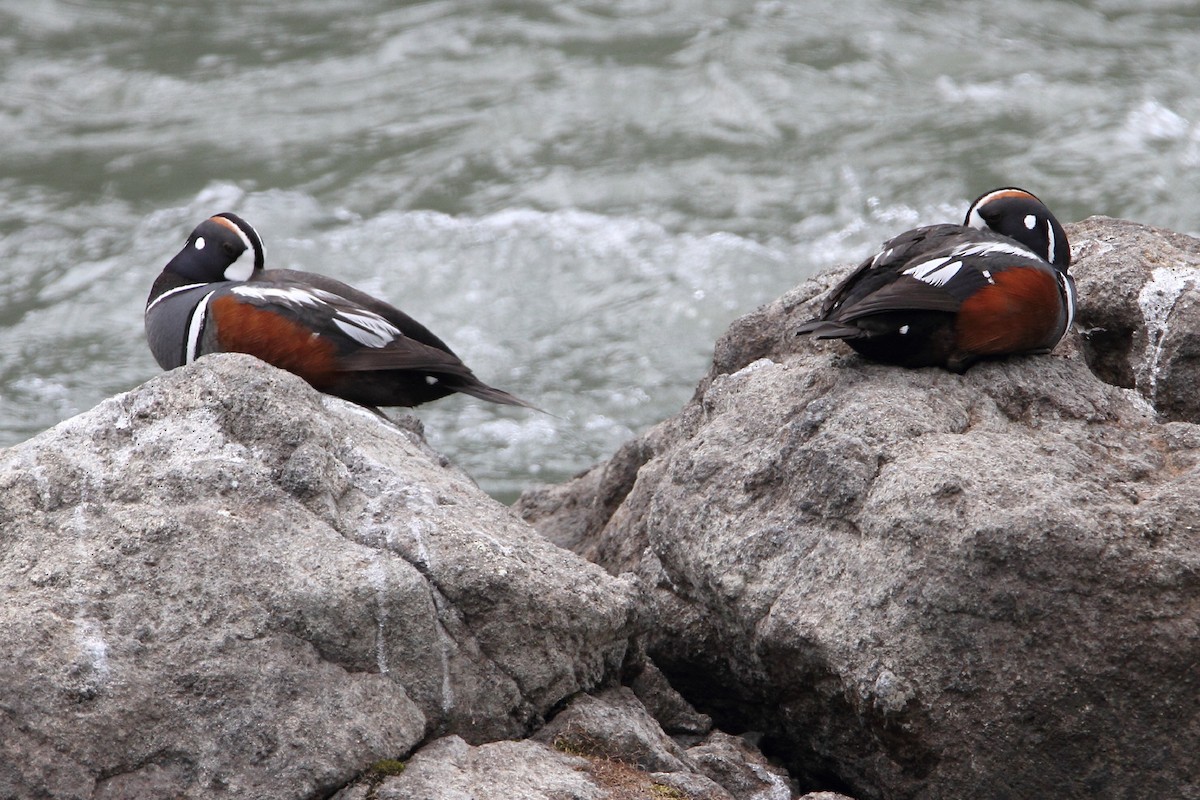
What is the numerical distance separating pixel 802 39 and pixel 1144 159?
308 centimetres

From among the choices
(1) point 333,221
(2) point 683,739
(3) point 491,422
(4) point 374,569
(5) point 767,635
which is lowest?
(3) point 491,422

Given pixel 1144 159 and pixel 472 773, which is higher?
pixel 472 773

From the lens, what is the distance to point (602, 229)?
973 centimetres

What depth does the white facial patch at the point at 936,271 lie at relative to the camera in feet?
13.1

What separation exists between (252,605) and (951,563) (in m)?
1.56

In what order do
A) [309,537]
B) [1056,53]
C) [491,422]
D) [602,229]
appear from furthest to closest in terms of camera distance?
1. [1056,53]
2. [602,229]
3. [491,422]
4. [309,537]

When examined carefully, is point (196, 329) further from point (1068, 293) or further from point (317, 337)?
point (1068, 293)

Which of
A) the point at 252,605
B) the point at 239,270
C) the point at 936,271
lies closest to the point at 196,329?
the point at 239,270

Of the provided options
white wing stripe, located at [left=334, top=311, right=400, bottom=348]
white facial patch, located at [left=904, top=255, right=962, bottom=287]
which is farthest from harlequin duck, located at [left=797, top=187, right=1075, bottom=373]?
white wing stripe, located at [left=334, top=311, right=400, bottom=348]

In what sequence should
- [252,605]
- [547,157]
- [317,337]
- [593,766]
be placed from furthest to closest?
1. [547,157]
2. [317,337]
3. [593,766]
4. [252,605]

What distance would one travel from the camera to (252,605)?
2.97m

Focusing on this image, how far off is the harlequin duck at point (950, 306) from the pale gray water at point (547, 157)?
4.07m

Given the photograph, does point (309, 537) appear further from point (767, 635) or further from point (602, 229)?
point (602, 229)

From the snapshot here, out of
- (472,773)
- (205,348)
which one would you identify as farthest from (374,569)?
(205,348)
